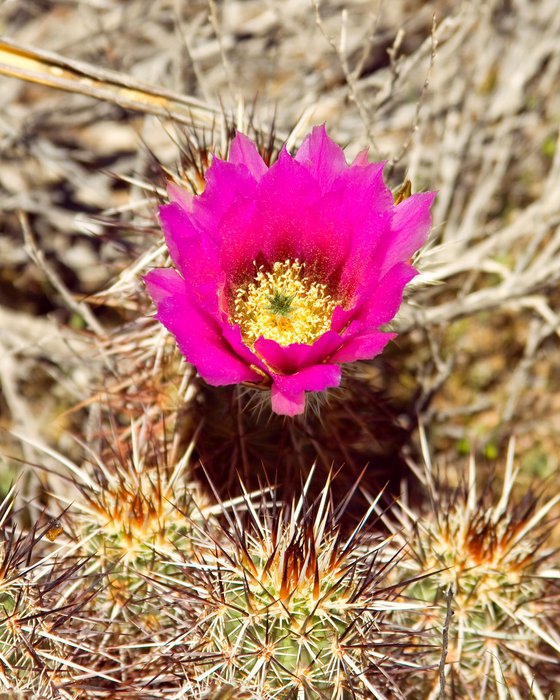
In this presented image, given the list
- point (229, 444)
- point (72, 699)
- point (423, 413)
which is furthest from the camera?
point (423, 413)

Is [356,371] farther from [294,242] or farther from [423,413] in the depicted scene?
[423,413]

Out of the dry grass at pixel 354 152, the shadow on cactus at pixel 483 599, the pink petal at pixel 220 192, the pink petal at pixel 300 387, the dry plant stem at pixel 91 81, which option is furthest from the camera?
the dry grass at pixel 354 152

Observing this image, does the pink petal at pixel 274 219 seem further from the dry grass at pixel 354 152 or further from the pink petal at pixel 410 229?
the dry grass at pixel 354 152

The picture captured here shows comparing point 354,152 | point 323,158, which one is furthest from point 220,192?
point 354,152

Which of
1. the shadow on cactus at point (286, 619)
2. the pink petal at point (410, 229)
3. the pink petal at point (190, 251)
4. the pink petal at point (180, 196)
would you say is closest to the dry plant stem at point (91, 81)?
the pink petal at point (180, 196)

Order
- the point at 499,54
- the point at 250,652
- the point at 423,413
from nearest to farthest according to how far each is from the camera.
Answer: the point at 250,652 → the point at 423,413 → the point at 499,54

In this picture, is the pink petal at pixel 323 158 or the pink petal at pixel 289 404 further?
the pink petal at pixel 323 158

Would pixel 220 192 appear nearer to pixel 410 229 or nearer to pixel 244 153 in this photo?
pixel 244 153

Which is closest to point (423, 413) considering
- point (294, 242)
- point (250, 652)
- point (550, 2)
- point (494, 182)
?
point (494, 182)
